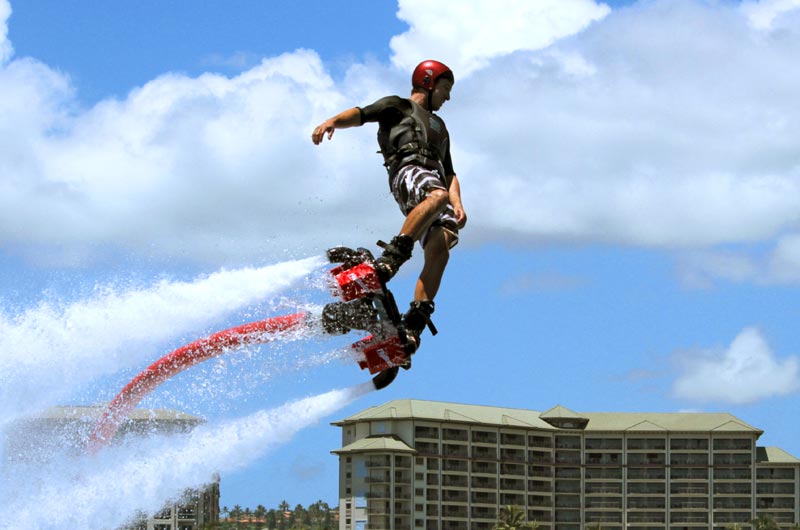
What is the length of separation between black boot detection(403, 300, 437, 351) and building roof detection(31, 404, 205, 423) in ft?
12.3

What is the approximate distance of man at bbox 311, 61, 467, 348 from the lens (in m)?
18.8

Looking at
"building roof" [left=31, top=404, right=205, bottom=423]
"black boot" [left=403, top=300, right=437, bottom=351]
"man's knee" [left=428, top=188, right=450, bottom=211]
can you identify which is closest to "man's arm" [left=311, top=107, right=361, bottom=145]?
"man's knee" [left=428, top=188, right=450, bottom=211]

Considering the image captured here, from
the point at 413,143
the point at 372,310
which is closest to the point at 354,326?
the point at 372,310

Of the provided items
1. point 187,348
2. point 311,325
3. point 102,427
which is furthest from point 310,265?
point 102,427

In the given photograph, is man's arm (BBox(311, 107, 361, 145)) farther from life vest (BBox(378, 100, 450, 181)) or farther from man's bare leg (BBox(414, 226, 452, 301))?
man's bare leg (BBox(414, 226, 452, 301))

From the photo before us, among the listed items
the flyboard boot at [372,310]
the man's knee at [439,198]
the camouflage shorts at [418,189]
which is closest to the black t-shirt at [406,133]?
the camouflage shorts at [418,189]

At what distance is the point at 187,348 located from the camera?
19.7 metres

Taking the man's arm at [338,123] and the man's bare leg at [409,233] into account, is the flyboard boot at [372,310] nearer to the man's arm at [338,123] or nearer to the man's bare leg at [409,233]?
the man's bare leg at [409,233]

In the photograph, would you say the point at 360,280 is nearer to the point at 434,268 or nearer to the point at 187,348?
the point at 434,268

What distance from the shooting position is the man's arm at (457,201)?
1936cm

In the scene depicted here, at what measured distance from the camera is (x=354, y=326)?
19.2m

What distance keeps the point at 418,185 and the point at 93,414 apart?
5.90 m

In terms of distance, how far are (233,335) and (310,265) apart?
1.46 meters

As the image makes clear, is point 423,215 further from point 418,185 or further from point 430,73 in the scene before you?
point 430,73
